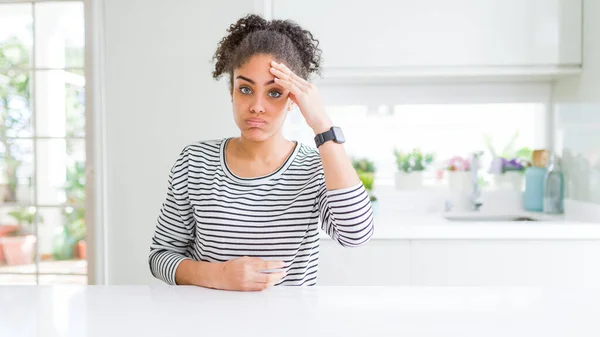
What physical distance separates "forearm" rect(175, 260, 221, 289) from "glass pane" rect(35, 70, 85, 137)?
2135 millimetres

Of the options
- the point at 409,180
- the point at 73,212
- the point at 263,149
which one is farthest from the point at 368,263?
the point at 73,212

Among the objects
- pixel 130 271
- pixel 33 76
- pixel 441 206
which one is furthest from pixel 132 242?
pixel 441 206

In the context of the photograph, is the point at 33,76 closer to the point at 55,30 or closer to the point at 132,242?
the point at 55,30

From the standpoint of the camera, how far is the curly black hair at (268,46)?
1.23 metres

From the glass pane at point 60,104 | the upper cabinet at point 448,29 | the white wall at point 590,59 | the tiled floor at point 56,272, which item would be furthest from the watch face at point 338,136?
the tiled floor at point 56,272

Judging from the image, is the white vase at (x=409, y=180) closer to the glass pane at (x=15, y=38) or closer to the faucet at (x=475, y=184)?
the faucet at (x=475, y=184)

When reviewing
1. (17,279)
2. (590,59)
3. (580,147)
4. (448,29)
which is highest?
(448,29)

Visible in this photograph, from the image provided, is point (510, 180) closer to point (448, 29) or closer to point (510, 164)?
point (510, 164)

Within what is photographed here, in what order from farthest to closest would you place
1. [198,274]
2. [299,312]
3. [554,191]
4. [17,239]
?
[17,239] < [554,191] < [198,274] < [299,312]

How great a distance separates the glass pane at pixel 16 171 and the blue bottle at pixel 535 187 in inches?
101

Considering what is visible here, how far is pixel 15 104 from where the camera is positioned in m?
3.17

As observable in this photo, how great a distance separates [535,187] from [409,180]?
2.00 ft

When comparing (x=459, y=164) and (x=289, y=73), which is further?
(x=459, y=164)

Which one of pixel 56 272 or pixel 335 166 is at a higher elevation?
pixel 335 166
